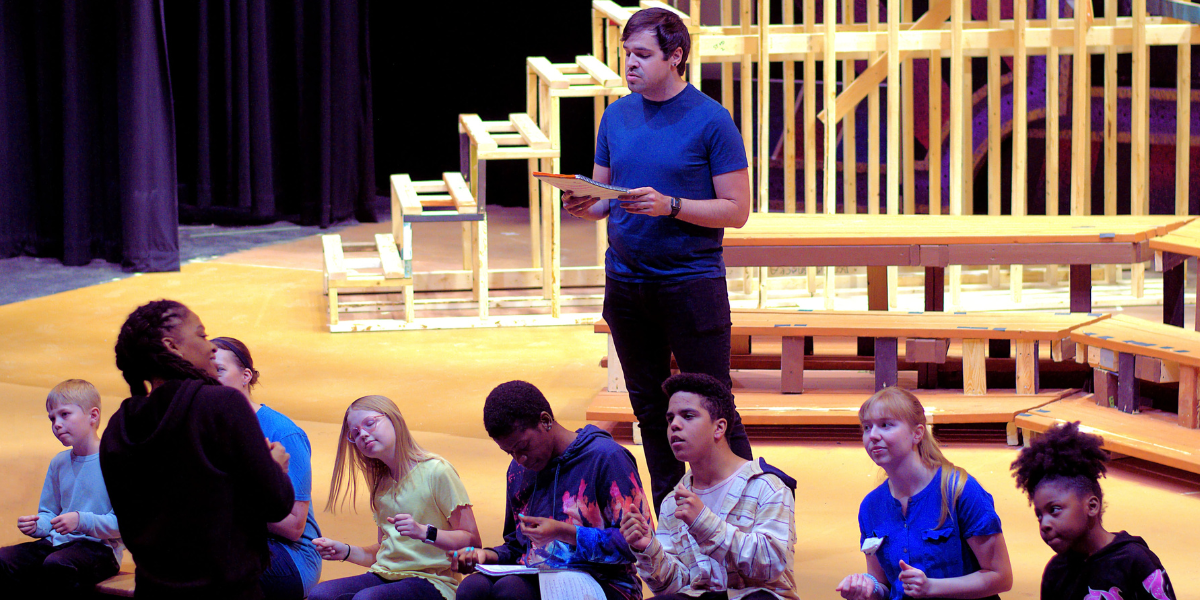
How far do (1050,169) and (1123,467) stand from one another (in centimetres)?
308

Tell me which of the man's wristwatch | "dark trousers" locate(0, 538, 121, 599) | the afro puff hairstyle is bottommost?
"dark trousers" locate(0, 538, 121, 599)

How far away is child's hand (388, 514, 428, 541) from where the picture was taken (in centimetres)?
278

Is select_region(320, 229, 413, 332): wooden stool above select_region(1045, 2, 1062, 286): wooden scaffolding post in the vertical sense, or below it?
below

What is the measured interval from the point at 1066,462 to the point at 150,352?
6.15 feet

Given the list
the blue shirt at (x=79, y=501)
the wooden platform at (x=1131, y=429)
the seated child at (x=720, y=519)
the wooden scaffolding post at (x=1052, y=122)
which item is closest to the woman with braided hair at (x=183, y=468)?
the seated child at (x=720, y=519)

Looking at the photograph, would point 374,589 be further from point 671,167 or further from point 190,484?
point 671,167

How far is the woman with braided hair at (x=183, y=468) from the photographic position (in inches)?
90.2

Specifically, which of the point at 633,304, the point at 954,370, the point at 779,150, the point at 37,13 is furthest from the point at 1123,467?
the point at 37,13

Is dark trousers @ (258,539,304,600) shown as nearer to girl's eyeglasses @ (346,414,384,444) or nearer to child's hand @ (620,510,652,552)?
girl's eyeglasses @ (346,414,384,444)

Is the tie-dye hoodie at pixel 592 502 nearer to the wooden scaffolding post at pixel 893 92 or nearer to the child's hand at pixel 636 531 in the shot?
the child's hand at pixel 636 531

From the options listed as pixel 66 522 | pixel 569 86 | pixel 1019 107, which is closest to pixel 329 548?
pixel 66 522

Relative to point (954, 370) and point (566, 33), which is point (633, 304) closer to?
point (954, 370)

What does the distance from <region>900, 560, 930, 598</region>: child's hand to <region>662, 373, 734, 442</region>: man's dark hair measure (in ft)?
1.65

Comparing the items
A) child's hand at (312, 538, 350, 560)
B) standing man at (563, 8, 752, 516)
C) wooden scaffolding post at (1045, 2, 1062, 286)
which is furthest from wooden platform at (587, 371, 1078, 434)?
wooden scaffolding post at (1045, 2, 1062, 286)
